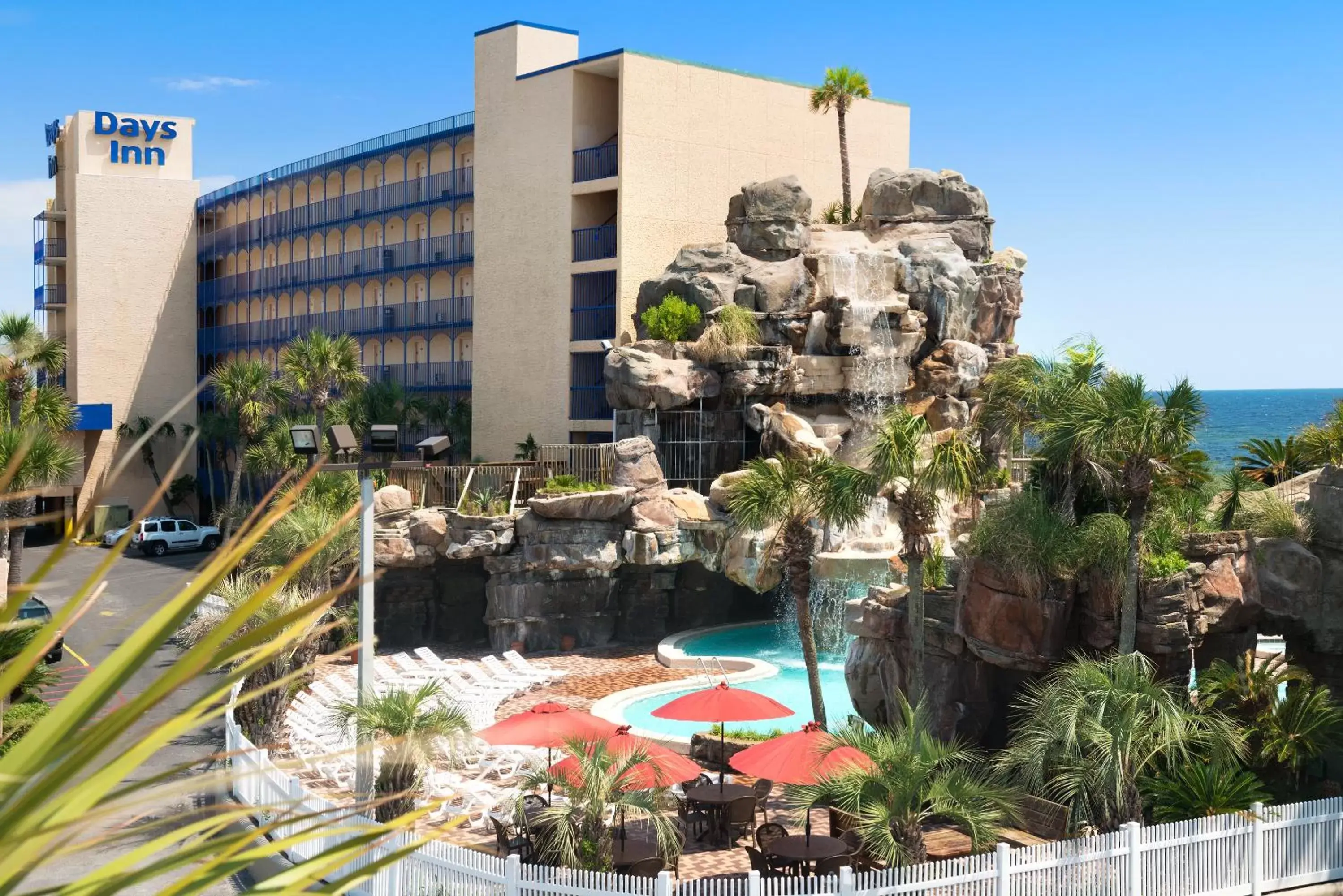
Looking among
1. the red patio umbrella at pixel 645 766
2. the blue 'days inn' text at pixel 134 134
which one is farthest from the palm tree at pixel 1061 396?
the blue 'days inn' text at pixel 134 134

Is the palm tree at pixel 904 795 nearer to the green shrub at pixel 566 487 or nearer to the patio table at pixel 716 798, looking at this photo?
the patio table at pixel 716 798

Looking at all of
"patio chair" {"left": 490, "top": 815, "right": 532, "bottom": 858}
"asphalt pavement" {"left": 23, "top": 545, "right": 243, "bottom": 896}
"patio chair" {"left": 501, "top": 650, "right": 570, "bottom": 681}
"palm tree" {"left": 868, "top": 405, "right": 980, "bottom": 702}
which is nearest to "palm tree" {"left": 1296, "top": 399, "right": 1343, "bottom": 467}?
"palm tree" {"left": 868, "top": 405, "right": 980, "bottom": 702}

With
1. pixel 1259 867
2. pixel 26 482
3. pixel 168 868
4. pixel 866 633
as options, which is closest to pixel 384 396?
pixel 26 482

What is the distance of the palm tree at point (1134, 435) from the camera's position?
1819 cm

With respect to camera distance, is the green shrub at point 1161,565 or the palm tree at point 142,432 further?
the palm tree at point 142,432

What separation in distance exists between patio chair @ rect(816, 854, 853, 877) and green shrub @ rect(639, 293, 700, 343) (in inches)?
964

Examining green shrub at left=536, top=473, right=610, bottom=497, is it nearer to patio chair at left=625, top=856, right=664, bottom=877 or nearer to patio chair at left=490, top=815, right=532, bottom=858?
patio chair at left=490, top=815, right=532, bottom=858

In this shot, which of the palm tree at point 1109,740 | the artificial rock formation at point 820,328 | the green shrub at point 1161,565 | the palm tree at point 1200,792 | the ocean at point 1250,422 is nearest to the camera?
the palm tree at point 1109,740

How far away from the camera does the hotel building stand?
42.6 m

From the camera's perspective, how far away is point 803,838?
15273 mm

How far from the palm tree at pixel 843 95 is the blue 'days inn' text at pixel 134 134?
116 ft

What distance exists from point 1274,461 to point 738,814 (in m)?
18.8

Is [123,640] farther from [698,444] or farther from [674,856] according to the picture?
[698,444]

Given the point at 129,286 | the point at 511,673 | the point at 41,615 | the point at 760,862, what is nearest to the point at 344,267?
the point at 129,286
